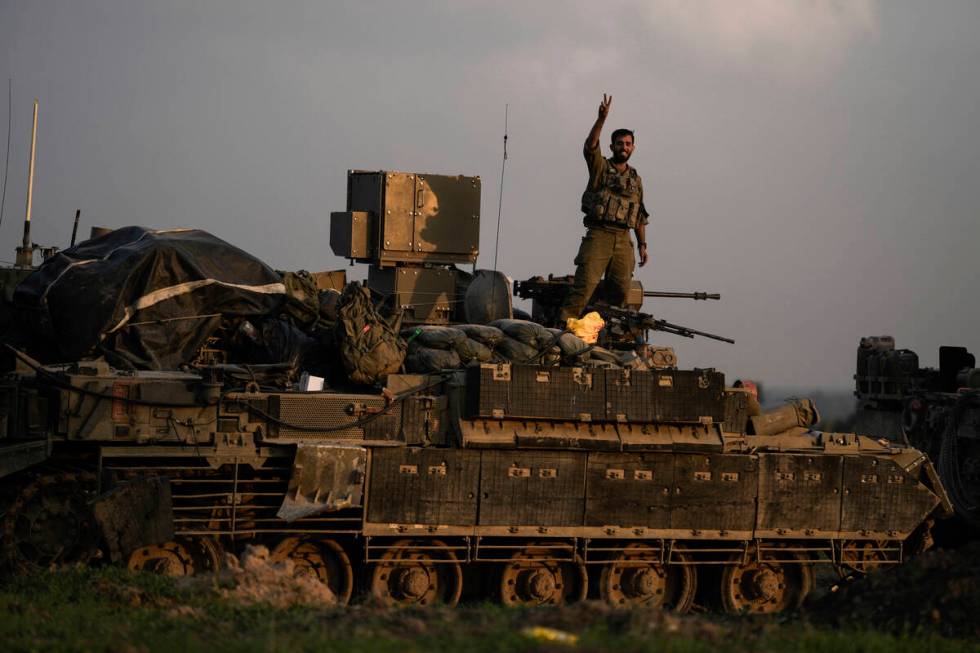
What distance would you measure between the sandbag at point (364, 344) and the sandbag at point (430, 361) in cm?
23

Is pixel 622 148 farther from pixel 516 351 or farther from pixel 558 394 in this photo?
pixel 558 394

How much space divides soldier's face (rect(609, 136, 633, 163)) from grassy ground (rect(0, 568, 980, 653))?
660 centimetres

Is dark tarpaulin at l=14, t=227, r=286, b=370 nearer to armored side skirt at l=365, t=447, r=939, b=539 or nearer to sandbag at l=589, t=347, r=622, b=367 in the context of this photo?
armored side skirt at l=365, t=447, r=939, b=539

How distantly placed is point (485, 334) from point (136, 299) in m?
3.55

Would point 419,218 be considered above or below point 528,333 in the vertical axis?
above

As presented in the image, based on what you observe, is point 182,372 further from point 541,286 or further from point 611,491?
point 541,286

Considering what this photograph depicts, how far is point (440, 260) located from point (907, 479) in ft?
19.8

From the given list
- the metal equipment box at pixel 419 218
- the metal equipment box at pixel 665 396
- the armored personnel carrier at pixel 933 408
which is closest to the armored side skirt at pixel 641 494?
the metal equipment box at pixel 665 396

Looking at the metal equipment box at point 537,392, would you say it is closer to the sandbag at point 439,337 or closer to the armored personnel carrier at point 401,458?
the armored personnel carrier at point 401,458

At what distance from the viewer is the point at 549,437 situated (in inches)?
525

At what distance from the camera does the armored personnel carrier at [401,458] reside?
12.7 meters

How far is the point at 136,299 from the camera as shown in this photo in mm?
13797

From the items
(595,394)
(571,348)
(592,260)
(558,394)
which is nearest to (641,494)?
(595,394)

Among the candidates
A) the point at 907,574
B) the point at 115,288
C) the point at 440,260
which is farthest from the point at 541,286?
the point at 907,574
